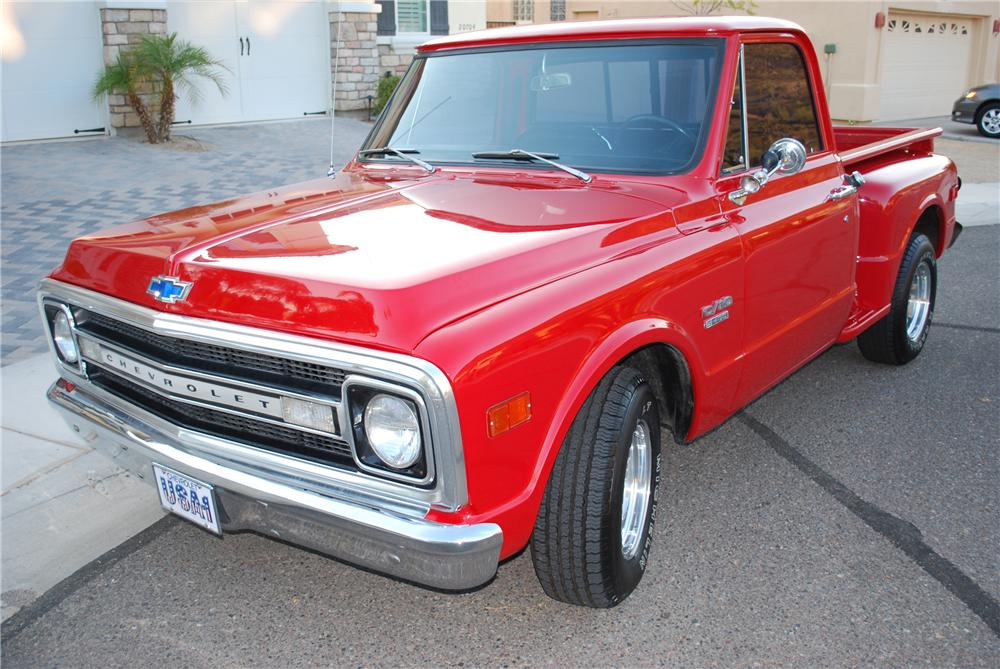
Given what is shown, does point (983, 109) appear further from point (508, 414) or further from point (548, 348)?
point (508, 414)

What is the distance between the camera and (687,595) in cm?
314

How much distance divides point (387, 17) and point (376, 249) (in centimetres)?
1462

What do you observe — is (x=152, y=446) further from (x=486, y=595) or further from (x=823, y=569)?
(x=823, y=569)

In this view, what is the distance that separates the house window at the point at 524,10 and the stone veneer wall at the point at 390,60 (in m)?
9.32

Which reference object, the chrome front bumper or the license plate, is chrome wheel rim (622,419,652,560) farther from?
the license plate

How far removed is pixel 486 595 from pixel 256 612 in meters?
0.79

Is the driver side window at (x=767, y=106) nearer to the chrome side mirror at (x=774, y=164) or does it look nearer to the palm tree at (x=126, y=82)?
the chrome side mirror at (x=774, y=164)

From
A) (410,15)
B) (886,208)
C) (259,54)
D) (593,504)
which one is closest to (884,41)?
(410,15)

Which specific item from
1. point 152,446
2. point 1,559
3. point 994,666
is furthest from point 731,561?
point 1,559

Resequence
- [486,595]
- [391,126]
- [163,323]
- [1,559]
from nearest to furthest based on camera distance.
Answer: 1. [163,323]
2. [486,595]
3. [1,559]
4. [391,126]

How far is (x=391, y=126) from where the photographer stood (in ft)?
13.8

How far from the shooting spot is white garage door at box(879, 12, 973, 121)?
20.2 metres

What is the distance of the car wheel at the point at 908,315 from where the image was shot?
16.3 feet

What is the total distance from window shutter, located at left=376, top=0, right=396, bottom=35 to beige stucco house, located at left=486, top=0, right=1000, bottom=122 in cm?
652
